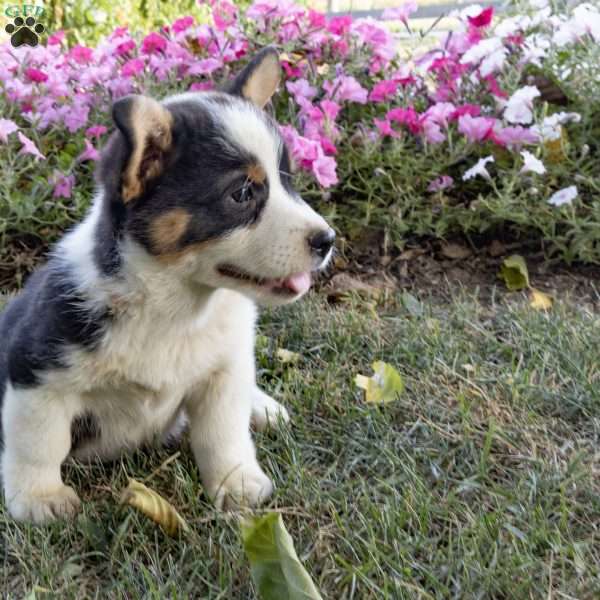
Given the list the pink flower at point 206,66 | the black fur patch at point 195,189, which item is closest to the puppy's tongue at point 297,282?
the black fur patch at point 195,189

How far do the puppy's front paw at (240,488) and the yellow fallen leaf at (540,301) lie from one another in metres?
1.90

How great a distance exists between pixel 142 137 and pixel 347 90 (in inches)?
107

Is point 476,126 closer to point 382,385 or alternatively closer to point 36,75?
point 382,385

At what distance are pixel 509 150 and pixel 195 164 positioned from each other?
270 centimetres

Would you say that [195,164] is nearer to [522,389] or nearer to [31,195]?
[522,389]

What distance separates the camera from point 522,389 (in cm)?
336

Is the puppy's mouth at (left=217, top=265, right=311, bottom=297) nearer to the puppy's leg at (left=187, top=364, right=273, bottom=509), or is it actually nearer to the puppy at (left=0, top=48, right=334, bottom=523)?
the puppy at (left=0, top=48, right=334, bottom=523)

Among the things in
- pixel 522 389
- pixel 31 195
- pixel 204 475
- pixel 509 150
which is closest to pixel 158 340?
pixel 204 475

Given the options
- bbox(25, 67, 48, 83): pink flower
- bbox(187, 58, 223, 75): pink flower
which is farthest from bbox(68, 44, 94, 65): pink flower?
bbox(187, 58, 223, 75): pink flower

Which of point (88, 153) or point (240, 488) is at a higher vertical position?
point (88, 153)

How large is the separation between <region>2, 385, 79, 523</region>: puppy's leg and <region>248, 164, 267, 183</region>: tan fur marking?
36.3 inches

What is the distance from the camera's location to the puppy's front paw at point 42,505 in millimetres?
2734

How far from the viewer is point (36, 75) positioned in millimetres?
5320

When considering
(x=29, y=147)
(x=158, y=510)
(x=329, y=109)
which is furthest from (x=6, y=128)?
(x=158, y=510)
